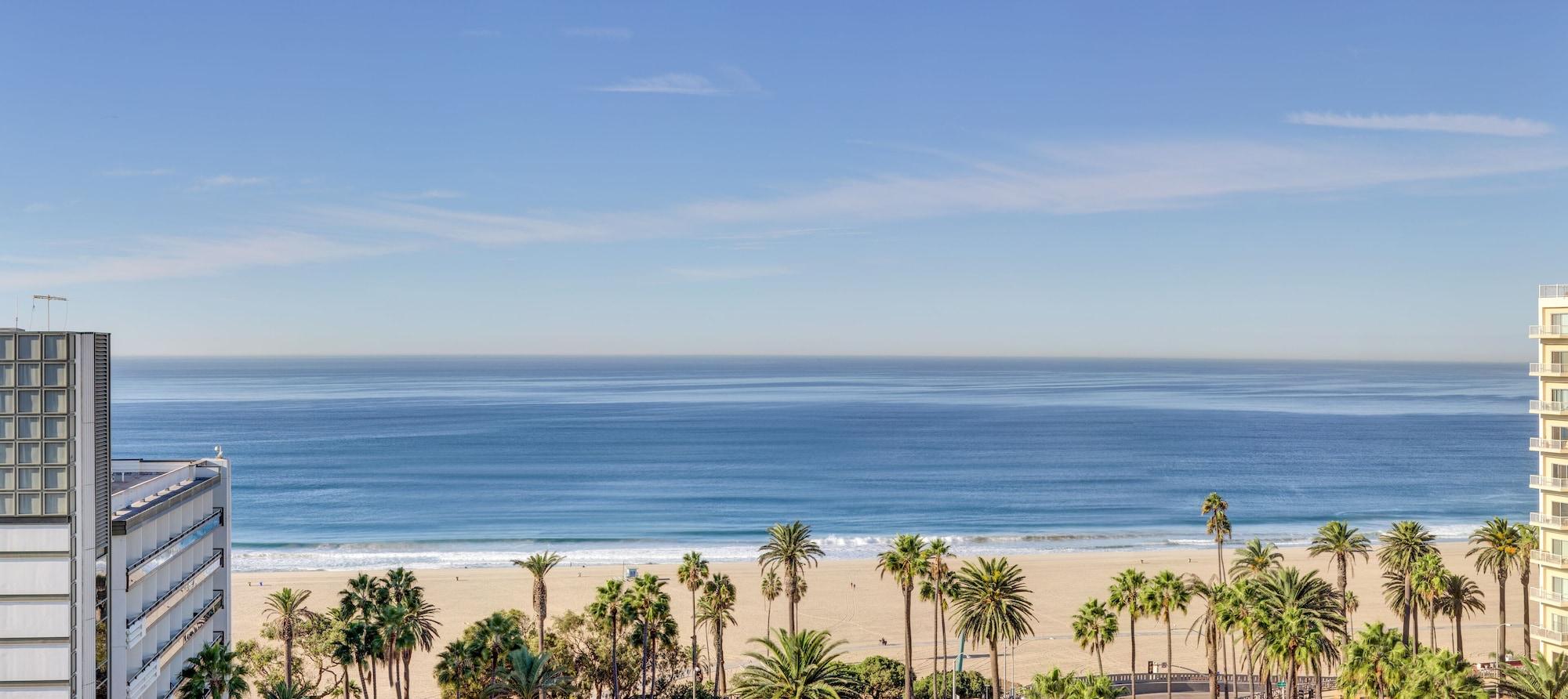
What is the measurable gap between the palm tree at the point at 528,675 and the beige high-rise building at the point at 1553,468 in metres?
43.1

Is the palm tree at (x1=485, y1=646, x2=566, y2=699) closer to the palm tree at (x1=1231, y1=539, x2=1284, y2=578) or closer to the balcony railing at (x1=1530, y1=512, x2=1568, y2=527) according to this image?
the palm tree at (x1=1231, y1=539, x2=1284, y2=578)

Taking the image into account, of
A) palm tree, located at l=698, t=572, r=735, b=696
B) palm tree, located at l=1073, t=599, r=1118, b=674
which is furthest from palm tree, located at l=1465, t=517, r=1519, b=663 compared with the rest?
palm tree, located at l=698, t=572, r=735, b=696

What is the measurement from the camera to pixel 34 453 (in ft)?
106

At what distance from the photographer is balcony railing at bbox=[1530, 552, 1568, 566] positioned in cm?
4344

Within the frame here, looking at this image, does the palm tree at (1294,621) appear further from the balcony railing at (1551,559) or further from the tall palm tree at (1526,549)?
the tall palm tree at (1526,549)

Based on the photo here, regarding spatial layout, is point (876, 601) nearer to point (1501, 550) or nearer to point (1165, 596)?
point (1165, 596)

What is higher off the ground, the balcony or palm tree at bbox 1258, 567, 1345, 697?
palm tree at bbox 1258, 567, 1345, 697

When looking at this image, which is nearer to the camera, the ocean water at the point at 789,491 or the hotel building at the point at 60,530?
the hotel building at the point at 60,530

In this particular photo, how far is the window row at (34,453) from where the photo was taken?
32156 mm

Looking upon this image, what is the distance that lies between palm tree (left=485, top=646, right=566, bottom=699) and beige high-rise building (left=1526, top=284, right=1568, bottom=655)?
43.1 meters

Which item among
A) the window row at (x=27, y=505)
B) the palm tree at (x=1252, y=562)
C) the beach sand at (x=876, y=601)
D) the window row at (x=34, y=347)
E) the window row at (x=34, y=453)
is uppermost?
the window row at (x=34, y=347)

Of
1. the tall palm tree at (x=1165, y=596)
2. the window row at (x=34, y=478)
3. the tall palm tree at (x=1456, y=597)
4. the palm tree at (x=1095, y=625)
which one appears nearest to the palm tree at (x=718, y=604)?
the palm tree at (x=1095, y=625)

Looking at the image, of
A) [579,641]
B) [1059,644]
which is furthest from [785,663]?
[1059,644]

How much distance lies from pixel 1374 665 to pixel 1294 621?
4649 millimetres
